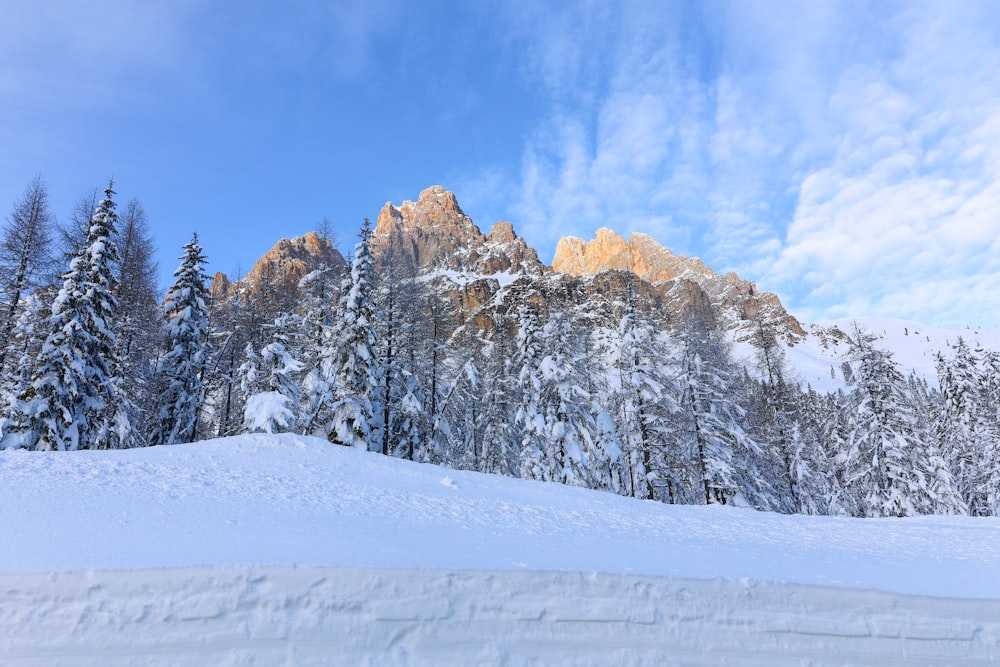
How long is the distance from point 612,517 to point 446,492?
3815 millimetres

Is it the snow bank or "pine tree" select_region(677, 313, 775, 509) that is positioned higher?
"pine tree" select_region(677, 313, 775, 509)

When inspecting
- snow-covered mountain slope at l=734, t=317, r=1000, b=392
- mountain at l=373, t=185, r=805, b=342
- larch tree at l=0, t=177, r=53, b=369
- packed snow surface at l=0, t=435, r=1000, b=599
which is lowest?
packed snow surface at l=0, t=435, r=1000, b=599

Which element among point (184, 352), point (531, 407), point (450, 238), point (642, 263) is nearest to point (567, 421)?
point (531, 407)

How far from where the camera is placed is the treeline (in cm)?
1775

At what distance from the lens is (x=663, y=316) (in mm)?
33125

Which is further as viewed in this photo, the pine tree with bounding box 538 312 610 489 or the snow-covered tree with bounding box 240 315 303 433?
the pine tree with bounding box 538 312 610 489

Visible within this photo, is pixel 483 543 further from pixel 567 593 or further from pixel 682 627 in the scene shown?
pixel 682 627

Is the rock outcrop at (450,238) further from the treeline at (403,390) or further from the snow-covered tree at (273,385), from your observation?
the snow-covered tree at (273,385)

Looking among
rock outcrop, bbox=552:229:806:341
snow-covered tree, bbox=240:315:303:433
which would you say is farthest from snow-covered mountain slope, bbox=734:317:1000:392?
snow-covered tree, bbox=240:315:303:433

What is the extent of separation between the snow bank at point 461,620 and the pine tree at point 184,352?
711 inches

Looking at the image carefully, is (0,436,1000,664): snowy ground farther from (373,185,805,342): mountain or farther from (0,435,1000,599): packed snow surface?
(373,185,805,342): mountain

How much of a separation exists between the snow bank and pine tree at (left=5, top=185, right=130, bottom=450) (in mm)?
14459

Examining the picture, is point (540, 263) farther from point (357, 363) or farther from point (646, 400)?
point (357, 363)

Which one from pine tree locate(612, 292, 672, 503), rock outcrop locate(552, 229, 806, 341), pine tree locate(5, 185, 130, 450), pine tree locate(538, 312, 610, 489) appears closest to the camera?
pine tree locate(5, 185, 130, 450)
